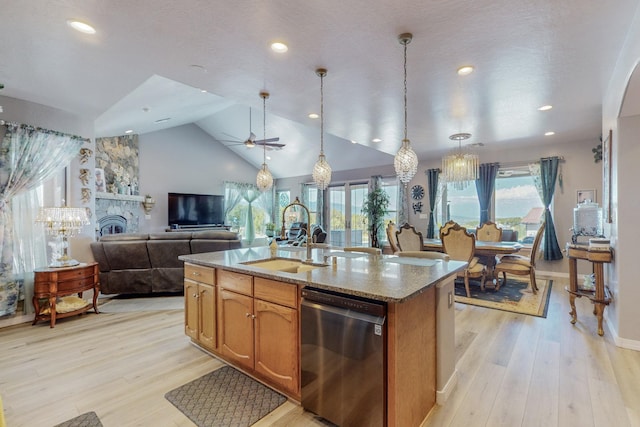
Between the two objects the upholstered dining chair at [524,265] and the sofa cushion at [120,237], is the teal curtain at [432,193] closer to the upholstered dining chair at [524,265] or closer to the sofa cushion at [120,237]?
the upholstered dining chair at [524,265]

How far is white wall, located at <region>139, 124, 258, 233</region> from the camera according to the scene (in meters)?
8.15

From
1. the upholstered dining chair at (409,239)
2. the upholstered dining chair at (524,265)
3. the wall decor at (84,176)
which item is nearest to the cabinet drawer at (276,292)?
the upholstered dining chair at (409,239)

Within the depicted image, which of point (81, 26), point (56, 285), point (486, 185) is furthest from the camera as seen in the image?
point (486, 185)

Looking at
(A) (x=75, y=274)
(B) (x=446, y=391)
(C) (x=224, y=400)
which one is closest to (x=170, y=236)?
(A) (x=75, y=274)

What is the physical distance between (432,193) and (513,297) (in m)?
3.23

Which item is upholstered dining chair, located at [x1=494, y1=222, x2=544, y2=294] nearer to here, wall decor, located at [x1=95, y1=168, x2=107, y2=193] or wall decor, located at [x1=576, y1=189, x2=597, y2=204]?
wall decor, located at [x1=576, y1=189, x2=597, y2=204]

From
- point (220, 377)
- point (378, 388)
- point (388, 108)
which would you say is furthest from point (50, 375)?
point (388, 108)

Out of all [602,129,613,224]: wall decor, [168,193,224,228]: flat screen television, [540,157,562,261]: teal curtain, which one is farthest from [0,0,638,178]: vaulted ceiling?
[168,193,224,228]: flat screen television

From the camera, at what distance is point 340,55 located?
2.54 metres

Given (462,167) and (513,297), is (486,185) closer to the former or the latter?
(462,167)

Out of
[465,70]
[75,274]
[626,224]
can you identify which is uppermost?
[465,70]

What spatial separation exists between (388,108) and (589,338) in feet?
11.0

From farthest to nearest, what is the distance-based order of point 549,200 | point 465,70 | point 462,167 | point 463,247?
point 549,200
point 462,167
point 463,247
point 465,70

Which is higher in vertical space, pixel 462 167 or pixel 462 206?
pixel 462 167
